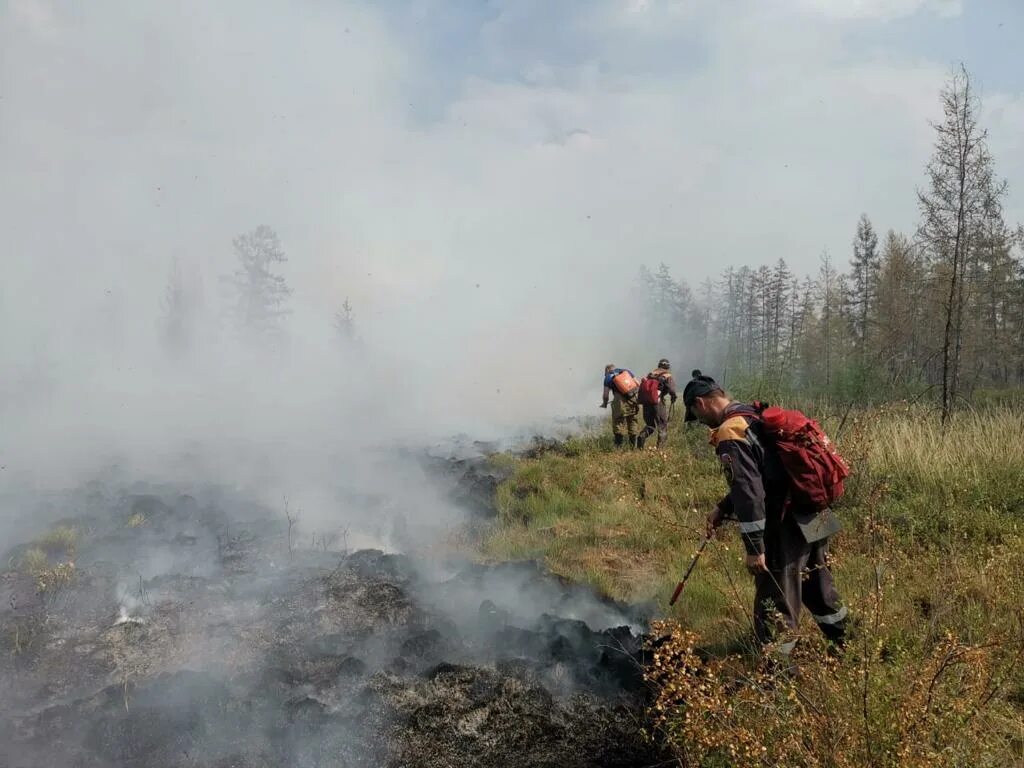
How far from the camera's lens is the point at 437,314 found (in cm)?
2730

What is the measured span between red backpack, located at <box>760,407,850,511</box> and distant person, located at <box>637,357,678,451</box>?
692cm

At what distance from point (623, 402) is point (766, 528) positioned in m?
7.35

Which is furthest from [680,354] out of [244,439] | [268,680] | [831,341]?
[268,680]

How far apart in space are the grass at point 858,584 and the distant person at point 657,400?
0.55 metres

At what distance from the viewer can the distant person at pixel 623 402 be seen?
10562mm

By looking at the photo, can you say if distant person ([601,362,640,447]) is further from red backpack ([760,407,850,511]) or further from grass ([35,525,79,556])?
grass ([35,525,79,556])

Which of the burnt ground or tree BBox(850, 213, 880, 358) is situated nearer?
the burnt ground

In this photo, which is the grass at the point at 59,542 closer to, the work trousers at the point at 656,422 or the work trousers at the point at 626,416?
the work trousers at the point at 626,416

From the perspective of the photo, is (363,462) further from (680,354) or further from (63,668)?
(680,354)

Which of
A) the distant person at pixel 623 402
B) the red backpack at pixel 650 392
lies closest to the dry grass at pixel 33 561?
the distant person at pixel 623 402

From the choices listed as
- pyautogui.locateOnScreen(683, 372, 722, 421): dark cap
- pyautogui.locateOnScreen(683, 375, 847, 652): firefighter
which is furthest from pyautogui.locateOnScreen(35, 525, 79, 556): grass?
pyautogui.locateOnScreen(683, 375, 847, 652): firefighter

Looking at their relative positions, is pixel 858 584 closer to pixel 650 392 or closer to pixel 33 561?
pixel 650 392

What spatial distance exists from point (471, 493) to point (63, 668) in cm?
560

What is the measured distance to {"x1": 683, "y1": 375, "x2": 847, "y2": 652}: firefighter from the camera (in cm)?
316
